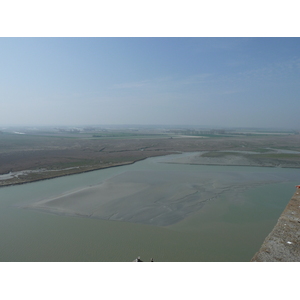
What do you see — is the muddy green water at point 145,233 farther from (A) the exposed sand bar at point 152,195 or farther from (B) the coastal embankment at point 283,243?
(B) the coastal embankment at point 283,243

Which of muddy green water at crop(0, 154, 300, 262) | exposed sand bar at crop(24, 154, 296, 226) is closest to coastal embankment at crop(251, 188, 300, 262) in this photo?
muddy green water at crop(0, 154, 300, 262)

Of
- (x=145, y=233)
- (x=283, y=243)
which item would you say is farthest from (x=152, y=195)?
(x=283, y=243)

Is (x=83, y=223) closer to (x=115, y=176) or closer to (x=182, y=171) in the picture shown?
(x=115, y=176)

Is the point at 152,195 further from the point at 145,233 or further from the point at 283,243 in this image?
the point at 283,243

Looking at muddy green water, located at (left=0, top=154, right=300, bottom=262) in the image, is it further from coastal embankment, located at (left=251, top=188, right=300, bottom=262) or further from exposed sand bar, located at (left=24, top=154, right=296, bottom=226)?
coastal embankment, located at (left=251, top=188, right=300, bottom=262)

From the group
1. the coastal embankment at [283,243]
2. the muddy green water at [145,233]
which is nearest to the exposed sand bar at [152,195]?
the muddy green water at [145,233]

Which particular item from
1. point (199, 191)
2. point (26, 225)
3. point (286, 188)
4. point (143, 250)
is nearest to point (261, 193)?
point (286, 188)
